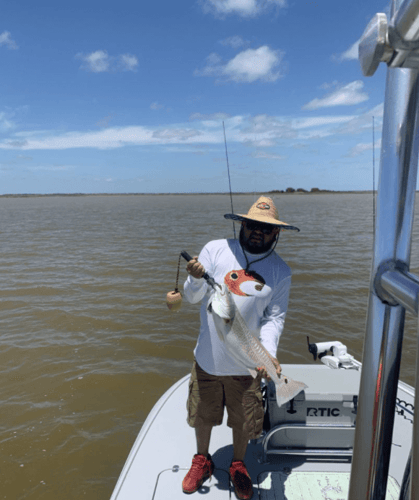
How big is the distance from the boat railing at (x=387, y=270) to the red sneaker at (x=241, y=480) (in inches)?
98.7

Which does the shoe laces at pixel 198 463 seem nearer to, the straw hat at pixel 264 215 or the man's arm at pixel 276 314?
the man's arm at pixel 276 314

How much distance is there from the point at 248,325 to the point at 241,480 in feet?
3.93

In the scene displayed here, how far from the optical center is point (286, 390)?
2.74 meters

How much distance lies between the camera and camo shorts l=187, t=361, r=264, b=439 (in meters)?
3.03

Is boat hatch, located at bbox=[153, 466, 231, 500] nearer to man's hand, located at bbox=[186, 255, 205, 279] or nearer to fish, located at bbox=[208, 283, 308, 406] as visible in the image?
fish, located at bbox=[208, 283, 308, 406]

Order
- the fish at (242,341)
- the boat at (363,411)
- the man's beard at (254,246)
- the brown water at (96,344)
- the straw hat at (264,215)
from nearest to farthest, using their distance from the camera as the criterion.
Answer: the boat at (363,411) < the fish at (242,341) < the straw hat at (264,215) < the man's beard at (254,246) < the brown water at (96,344)

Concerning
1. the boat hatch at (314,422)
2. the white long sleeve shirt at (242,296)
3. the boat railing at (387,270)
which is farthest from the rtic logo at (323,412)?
the boat railing at (387,270)

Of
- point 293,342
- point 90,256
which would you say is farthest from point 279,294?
point 90,256

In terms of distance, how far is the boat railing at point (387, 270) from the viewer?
712 millimetres

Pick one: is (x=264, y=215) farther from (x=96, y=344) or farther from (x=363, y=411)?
(x=96, y=344)

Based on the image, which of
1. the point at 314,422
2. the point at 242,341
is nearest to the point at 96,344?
the point at 314,422

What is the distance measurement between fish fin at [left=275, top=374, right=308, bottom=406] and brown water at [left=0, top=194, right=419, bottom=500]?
269 cm

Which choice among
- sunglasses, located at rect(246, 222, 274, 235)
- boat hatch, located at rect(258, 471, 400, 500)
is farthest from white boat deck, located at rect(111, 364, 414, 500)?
sunglasses, located at rect(246, 222, 274, 235)

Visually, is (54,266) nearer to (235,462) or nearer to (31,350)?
(31,350)
